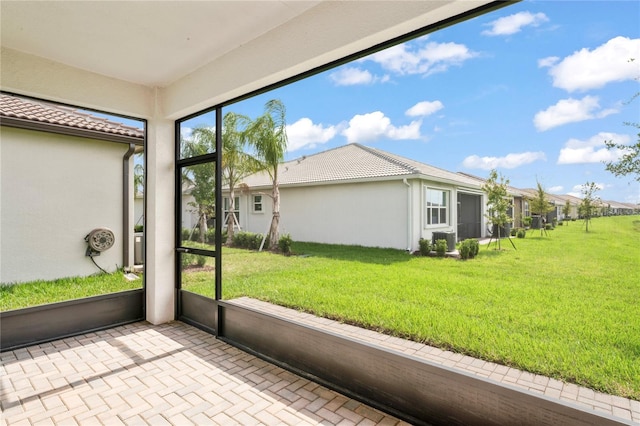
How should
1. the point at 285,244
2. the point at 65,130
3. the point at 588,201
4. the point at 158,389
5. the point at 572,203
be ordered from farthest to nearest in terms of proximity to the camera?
the point at 285,244, the point at 572,203, the point at 65,130, the point at 588,201, the point at 158,389

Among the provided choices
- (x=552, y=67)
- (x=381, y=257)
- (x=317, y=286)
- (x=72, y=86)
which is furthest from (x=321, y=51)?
(x=381, y=257)

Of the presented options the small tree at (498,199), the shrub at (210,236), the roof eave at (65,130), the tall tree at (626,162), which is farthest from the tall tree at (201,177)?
the small tree at (498,199)

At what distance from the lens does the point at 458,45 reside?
7.25 metres

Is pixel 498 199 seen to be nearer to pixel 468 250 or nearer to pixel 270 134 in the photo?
pixel 468 250

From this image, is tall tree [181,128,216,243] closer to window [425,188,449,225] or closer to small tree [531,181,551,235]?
small tree [531,181,551,235]

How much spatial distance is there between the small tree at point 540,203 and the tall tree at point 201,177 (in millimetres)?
6676

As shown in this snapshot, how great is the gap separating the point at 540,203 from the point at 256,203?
8948 mm

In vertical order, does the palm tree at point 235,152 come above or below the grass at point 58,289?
above

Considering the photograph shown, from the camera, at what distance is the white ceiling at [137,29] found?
213 centimetres

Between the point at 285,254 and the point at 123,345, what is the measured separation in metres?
6.04

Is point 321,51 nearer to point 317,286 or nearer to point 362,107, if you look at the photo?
point 317,286

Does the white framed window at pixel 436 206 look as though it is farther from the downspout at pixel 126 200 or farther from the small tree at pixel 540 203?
the downspout at pixel 126 200

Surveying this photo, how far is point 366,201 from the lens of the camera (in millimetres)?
9625

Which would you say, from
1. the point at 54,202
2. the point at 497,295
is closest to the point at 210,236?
the point at 54,202
